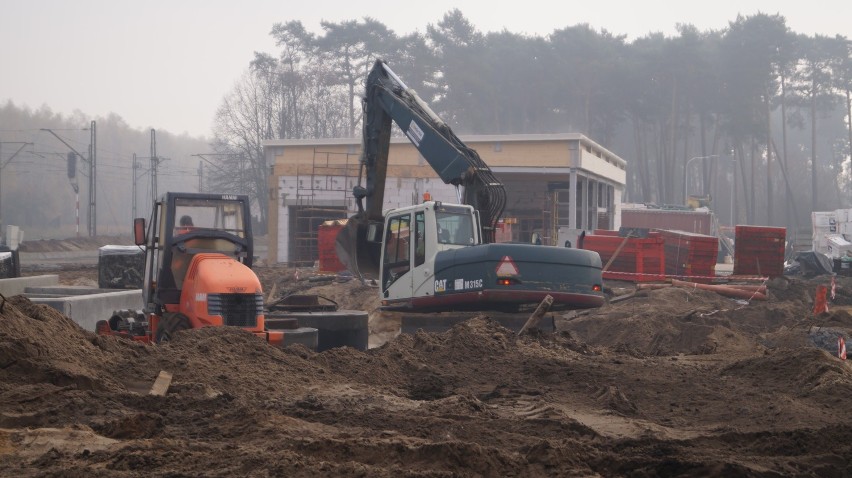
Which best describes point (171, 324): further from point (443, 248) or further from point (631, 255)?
point (631, 255)

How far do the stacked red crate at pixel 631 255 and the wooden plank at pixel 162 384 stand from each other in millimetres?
19612

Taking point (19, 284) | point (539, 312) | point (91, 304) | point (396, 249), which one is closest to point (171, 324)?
point (91, 304)

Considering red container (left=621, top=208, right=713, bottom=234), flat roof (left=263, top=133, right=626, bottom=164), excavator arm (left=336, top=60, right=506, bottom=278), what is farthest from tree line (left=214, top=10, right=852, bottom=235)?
excavator arm (left=336, top=60, right=506, bottom=278)

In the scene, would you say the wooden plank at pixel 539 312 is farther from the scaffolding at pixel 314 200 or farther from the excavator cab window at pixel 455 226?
the scaffolding at pixel 314 200

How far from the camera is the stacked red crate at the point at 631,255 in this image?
90.5ft

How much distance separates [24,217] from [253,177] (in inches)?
1475

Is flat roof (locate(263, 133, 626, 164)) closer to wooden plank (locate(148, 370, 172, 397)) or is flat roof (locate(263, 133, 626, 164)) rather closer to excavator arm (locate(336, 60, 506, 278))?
excavator arm (locate(336, 60, 506, 278))

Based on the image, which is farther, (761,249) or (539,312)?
(761,249)

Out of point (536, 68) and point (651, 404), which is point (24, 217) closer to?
point (536, 68)

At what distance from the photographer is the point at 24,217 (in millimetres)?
99688

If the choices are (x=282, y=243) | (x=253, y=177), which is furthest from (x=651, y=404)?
(x=253, y=177)

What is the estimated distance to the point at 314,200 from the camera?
44094 millimetres

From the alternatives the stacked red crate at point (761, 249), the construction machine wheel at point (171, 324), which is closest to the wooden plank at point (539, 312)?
the construction machine wheel at point (171, 324)

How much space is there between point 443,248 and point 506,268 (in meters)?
1.45
